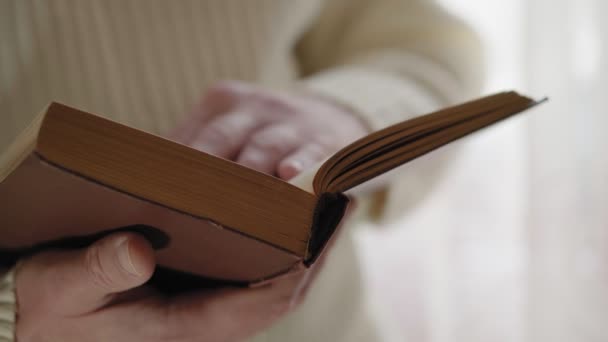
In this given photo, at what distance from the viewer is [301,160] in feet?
1.60

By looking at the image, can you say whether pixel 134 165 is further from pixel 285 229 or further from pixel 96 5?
pixel 96 5

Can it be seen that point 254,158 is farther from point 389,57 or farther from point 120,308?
point 389,57

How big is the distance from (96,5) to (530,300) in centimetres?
100

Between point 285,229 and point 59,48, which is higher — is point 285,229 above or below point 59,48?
below

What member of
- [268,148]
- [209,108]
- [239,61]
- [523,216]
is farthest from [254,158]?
[523,216]

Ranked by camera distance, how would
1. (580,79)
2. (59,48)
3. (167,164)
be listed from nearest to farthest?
(167,164)
(59,48)
(580,79)

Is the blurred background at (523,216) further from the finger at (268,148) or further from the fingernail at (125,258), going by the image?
the fingernail at (125,258)

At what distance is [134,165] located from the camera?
31 cm

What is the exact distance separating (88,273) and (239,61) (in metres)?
0.45

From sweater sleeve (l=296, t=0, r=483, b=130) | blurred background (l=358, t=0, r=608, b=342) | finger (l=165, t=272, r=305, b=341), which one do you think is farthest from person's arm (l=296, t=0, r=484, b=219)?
finger (l=165, t=272, r=305, b=341)

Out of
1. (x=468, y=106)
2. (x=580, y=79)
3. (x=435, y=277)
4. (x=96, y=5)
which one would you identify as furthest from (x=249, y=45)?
(x=435, y=277)

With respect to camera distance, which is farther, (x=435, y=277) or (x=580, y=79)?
(x=435, y=277)

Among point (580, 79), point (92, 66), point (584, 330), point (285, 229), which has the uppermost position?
point (580, 79)

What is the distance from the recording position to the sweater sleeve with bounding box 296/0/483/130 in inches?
27.5
